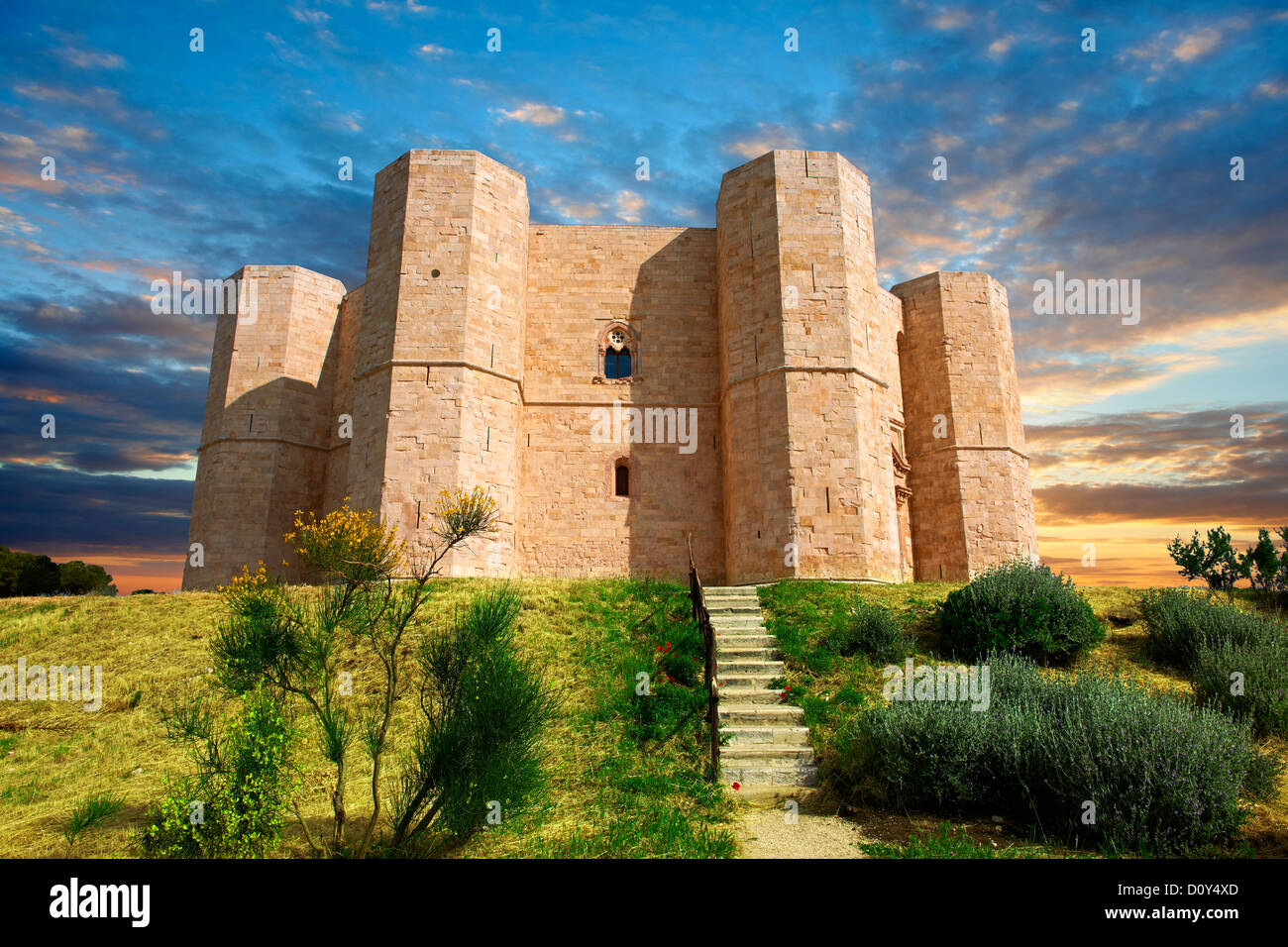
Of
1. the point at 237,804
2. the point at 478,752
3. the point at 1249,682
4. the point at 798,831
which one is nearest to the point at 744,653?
the point at 798,831

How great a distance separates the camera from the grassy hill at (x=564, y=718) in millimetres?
6207

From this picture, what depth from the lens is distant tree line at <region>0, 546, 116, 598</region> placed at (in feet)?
90.0

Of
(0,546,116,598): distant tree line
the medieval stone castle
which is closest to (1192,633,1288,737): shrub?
the medieval stone castle

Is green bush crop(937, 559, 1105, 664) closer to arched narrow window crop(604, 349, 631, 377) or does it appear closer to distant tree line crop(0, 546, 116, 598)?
arched narrow window crop(604, 349, 631, 377)

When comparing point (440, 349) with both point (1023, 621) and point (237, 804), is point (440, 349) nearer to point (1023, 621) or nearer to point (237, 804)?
point (237, 804)

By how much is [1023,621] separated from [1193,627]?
7.30ft

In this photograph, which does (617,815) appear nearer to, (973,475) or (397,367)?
(397,367)

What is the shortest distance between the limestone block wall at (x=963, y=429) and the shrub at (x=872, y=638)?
9.46 meters

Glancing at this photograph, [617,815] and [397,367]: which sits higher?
[397,367]

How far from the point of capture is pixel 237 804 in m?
5.25

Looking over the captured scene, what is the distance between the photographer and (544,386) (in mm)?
18562
